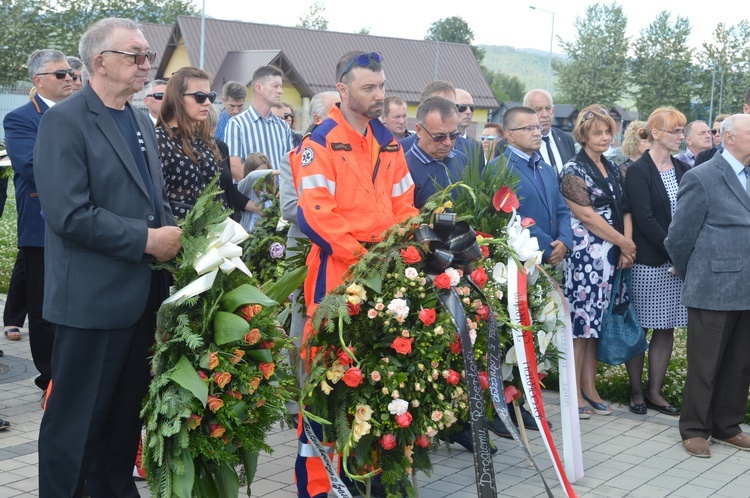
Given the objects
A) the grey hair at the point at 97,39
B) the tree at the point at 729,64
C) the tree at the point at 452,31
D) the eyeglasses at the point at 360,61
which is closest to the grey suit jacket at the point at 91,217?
the grey hair at the point at 97,39

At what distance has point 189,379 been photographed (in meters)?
3.73

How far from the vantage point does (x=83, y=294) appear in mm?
3869

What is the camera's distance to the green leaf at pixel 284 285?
450 centimetres

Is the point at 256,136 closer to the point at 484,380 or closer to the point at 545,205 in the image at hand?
the point at 545,205

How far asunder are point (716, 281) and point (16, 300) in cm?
615

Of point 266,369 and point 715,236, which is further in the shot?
point 715,236

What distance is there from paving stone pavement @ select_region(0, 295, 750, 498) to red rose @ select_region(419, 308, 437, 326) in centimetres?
142

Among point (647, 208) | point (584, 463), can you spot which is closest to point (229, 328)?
point (584, 463)

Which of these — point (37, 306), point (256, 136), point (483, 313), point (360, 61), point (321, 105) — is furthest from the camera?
point (256, 136)

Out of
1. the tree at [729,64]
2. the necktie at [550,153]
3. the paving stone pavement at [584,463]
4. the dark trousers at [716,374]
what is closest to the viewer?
the paving stone pavement at [584,463]

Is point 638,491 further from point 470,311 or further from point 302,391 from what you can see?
point 302,391

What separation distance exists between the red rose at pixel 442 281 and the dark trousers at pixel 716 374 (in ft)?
8.82

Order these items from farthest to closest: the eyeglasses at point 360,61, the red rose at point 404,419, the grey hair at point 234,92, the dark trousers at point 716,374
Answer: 1. the grey hair at point 234,92
2. the dark trousers at point 716,374
3. the eyeglasses at point 360,61
4. the red rose at point 404,419

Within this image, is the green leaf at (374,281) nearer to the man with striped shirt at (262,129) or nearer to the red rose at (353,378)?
the red rose at (353,378)
